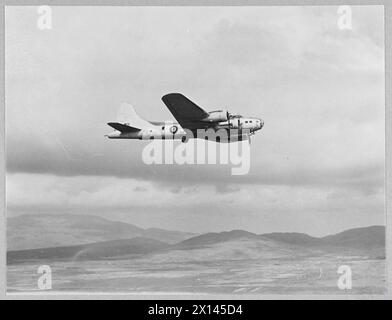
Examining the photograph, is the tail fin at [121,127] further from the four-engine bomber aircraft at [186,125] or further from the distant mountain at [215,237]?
Result: the distant mountain at [215,237]

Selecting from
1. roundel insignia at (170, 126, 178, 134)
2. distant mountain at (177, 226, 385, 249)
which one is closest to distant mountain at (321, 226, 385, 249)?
distant mountain at (177, 226, 385, 249)

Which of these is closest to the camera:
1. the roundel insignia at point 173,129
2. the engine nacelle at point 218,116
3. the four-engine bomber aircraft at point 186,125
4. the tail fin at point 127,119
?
the tail fin at point 127,119

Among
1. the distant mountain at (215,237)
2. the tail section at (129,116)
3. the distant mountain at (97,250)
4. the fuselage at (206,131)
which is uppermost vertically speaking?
the tail section at (129,116)

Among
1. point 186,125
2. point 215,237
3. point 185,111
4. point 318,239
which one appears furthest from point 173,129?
point 318,239

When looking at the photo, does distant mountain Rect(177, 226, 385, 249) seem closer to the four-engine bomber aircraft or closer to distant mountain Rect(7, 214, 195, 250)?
distant mountain Rect(7, 214, 195, 250)

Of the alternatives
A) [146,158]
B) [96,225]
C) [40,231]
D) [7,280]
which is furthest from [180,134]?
[7,280]

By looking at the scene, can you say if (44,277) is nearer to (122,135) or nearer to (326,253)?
(122,135)

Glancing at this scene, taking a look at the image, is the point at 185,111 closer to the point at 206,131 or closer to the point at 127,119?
the point at 206,131

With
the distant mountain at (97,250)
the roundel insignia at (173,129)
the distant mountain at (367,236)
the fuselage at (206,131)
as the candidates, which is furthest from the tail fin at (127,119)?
the distant mountain at (367,236)
